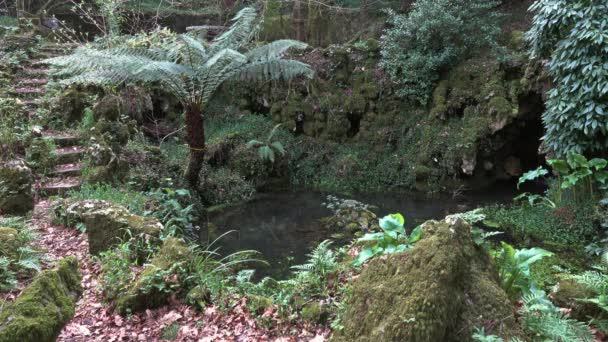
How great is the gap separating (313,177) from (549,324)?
8.72 meters

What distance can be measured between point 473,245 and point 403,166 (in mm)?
7875

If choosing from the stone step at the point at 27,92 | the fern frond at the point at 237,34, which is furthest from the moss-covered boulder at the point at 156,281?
the stone step at the point at 27,92

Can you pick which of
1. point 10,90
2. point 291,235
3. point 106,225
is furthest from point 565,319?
point 10,90

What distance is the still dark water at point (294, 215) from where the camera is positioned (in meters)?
7.00

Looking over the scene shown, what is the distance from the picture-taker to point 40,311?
8.29 feet

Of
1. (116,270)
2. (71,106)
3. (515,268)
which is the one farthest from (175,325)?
(71,106)

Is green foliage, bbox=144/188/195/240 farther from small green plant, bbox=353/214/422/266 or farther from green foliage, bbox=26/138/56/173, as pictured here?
small green plant, bbox=353/214/422/266

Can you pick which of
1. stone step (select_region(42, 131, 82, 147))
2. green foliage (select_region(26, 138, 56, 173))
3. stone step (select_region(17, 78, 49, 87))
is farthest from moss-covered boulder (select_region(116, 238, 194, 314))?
stone step (select_region(17, 78, 49, 87))

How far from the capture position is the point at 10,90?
9820mm

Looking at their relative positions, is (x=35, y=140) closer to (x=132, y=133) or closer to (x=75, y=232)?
(x=132, y=133)

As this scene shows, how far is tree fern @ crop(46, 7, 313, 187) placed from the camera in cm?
754

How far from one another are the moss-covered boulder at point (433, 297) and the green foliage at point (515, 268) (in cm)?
40

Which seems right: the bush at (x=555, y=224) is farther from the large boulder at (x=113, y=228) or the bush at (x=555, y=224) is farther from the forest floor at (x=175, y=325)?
the large boulder at (x=113, y=228)

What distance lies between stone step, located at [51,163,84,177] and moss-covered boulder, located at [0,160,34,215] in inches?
66.5
